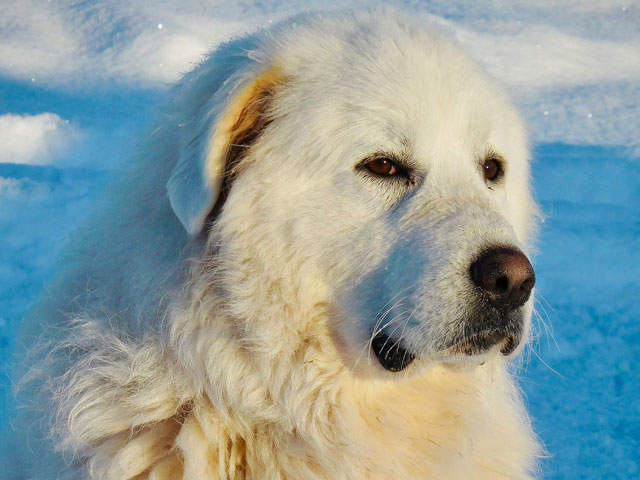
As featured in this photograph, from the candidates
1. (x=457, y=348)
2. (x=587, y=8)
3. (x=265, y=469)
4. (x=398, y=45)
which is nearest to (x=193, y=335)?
(x=265, y=469)

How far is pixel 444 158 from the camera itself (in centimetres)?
264

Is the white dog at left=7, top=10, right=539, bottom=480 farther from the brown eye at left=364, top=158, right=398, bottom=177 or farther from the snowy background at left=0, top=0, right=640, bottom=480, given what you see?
the snowy background at left=0, top=0, right=640, bottom=480

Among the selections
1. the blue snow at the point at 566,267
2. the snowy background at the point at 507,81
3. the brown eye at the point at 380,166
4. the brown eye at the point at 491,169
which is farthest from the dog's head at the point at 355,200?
the snowy background at the point at 507,81

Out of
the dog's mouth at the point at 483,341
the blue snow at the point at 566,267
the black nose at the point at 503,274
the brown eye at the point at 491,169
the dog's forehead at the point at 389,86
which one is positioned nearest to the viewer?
the black nose at the point at 503,274

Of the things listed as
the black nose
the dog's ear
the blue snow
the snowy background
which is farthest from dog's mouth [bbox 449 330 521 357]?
the snowy background

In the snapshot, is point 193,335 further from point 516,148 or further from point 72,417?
point 516,148

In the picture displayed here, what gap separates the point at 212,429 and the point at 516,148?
1749 millimetres

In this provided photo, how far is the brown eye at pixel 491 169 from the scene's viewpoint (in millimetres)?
2873

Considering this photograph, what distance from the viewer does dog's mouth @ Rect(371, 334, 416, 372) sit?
2541 millimetres

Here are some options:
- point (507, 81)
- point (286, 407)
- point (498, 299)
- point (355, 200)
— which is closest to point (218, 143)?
point (355, 200)

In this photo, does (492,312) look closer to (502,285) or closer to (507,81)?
(502,285)

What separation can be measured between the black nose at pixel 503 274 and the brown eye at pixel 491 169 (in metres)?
0.63

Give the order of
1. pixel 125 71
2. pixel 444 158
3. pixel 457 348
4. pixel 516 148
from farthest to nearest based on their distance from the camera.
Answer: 1. pixel 125 71
2. pixel 516 148
3. pixel 444 158
4. pixel 457 348

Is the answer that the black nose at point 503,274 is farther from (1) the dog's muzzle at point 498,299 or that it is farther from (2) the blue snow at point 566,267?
(2) the blue snow at point 566,267
